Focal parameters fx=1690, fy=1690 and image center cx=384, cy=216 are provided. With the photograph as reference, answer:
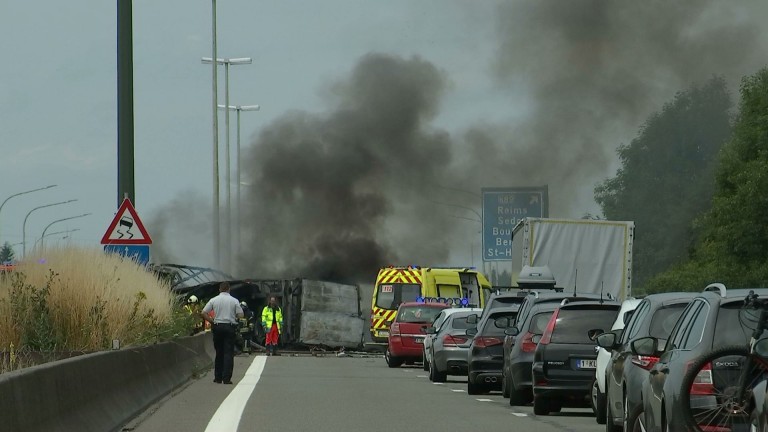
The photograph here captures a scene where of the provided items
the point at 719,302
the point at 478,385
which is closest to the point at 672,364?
the point at 719,302

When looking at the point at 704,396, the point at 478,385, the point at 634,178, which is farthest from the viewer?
the point at 634,178

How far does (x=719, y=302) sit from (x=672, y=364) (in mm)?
538

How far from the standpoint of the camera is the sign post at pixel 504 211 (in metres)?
62.0

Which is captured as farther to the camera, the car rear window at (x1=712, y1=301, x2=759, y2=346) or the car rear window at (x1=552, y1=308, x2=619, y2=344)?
the car rear window at (x1=552, y1=308, x2=619, y2=344)

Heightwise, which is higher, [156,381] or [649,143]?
[649,143]

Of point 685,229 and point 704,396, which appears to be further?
point 685,229

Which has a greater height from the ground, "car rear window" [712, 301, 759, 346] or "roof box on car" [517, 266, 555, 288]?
"car rear window" [712, 301, 759, 346]

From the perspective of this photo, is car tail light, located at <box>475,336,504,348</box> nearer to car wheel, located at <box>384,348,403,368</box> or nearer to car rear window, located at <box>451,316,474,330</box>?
car rear window, located at <box>451,316,474,330</box>

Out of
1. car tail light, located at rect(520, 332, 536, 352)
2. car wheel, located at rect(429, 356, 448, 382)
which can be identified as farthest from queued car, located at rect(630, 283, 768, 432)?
car wheel, located at rect(429, 356, 448, 382)

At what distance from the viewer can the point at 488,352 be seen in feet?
85.8

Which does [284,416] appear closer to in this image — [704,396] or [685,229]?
[704,396]

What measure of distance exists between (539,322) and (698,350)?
11.1 m

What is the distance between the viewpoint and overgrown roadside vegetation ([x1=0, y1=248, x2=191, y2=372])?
20.3 meters

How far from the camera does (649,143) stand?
108 meters
